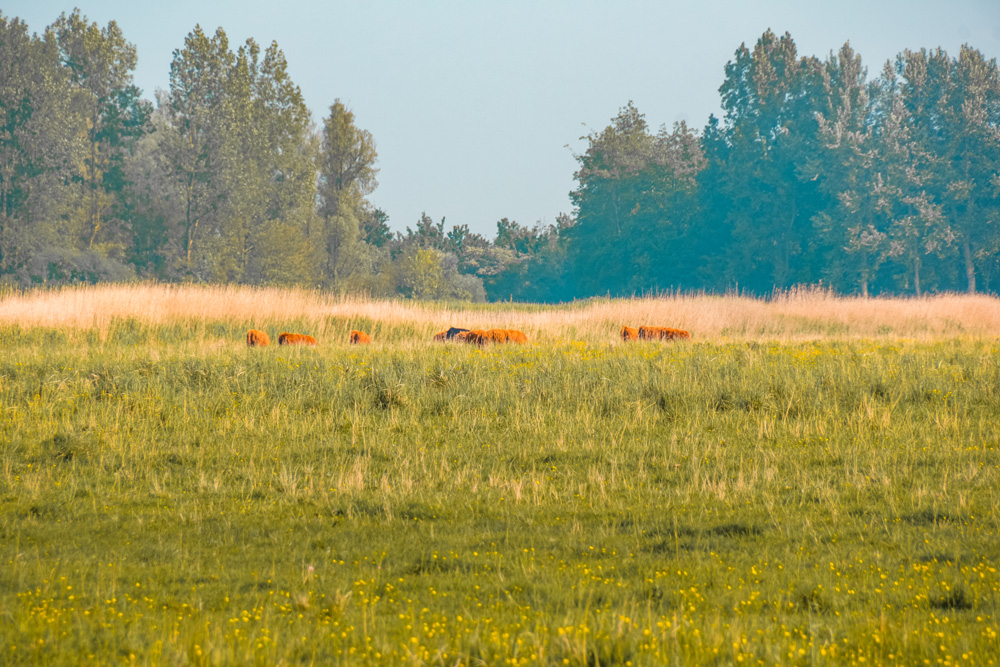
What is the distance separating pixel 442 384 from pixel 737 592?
7.37 meters

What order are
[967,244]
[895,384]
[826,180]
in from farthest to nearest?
[826,180] < [967,244] < [895,384]

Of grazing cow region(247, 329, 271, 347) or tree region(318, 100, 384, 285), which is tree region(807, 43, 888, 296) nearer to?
tree region(318, 100, 384, 285)

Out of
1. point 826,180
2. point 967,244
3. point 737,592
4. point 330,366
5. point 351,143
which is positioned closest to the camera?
point 737,592

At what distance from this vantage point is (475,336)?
54.4ft

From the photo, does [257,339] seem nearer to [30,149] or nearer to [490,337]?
[490,337]

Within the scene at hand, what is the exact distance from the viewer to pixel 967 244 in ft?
137

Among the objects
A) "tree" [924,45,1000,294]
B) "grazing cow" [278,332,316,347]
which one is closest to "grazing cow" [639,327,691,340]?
"grazing cow" [278,332,316,347]

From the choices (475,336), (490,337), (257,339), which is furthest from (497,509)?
(257,339)

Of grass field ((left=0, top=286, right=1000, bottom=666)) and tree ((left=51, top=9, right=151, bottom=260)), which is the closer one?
grass field ((left=0, top=286, right=1000, bottom=666))

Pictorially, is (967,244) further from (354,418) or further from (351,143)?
(354,418)

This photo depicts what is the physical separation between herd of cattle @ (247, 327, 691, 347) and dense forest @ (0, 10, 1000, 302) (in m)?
26.0

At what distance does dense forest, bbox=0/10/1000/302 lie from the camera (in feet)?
131

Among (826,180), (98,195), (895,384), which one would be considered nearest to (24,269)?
(98,195)

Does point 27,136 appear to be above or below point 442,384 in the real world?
above
